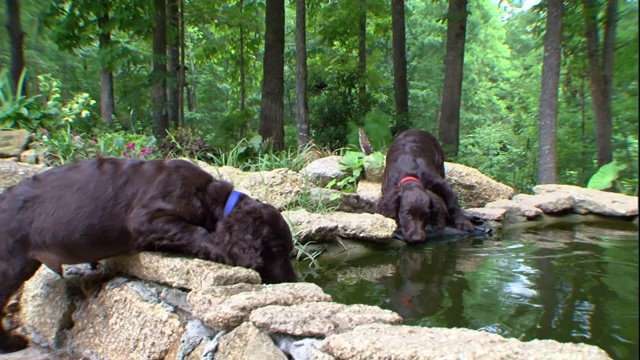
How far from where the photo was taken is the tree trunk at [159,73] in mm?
11359

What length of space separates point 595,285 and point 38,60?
2237 cm

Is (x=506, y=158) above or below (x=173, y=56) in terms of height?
below

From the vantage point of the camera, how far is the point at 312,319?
7.30 ft

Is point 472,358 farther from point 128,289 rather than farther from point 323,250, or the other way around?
point 323,250

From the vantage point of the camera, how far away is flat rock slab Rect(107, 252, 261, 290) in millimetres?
2670

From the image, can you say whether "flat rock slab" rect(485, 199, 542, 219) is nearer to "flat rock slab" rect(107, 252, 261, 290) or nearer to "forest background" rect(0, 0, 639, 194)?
"forest background" rect(0, 0, 639, 194)

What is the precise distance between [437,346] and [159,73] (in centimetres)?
1060

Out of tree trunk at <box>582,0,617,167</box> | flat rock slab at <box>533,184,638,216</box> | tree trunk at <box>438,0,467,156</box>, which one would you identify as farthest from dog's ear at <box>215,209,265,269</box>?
tree trunk at <box>438,0,467,156</box>

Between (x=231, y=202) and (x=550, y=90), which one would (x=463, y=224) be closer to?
(x=550, y=90)

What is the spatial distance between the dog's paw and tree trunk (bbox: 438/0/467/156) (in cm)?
506

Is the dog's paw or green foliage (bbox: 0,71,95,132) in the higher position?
green foliage (bbox: 0,71,95,132)

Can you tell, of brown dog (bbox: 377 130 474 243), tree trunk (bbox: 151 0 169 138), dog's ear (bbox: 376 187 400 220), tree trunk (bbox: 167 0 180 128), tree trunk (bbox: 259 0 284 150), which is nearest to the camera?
brown dog (bbox: 377 130 474 243)

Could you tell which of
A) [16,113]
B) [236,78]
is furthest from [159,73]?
[236,78]

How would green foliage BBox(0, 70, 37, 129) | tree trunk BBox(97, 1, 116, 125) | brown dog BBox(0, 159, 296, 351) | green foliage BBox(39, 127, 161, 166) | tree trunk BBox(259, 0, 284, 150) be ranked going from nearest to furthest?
brown dog BBox(0, 159, 296, 351)
green foliage BBox(39, 127, 161, 166)
green foliage BBox(0, 70, 37, 129)
tree trunk BBox(259, 0, 284, 150)
tree trunk BBox(97, 1, 116, 125)
